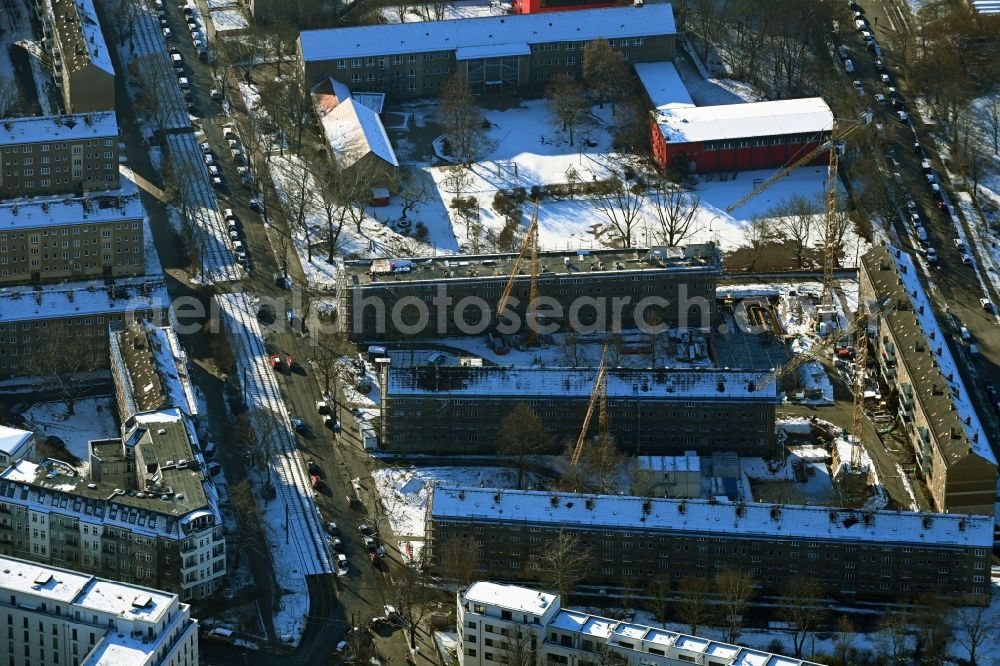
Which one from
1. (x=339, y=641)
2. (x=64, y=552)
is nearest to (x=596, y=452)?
(x=339, y=641)

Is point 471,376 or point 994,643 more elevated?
point 471,376

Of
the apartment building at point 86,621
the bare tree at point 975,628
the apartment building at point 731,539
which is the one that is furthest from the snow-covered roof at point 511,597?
the bare tree at point 975,628

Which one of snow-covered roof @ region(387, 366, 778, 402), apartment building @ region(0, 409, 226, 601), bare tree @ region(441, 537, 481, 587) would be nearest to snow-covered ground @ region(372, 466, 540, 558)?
bare tree @ region(441, 537, 481, 587)

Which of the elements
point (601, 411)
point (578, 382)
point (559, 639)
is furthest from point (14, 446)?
point (559, 639)

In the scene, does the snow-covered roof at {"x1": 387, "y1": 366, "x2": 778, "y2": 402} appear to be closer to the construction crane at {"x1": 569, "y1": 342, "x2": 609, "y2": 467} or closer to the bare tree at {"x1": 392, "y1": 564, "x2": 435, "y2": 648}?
the construction crane at {"x1": 569, "y1": 342, "x2": 609, "y2": 467}

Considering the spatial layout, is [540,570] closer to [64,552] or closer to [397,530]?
[397,530]

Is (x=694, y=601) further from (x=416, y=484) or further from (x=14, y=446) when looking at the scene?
(x=14, y=446)

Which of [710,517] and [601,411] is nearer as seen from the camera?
[710,517]
